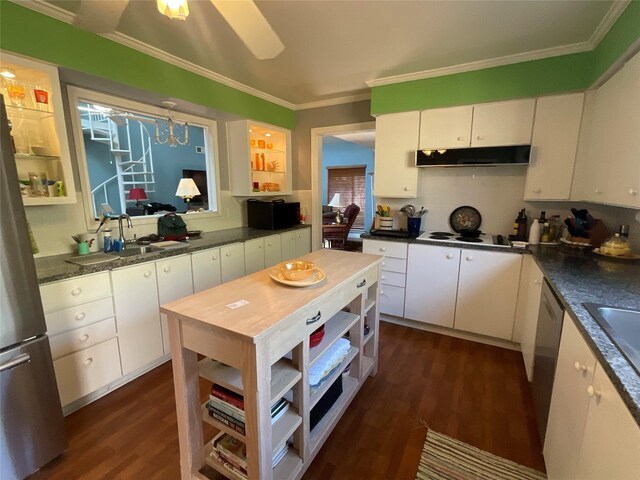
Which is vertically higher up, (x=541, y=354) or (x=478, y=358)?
(x=541, y=354)

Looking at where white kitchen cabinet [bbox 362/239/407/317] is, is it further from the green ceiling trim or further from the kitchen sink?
the green ceiling trim

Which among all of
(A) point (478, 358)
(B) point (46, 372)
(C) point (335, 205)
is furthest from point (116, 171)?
(C) point (335, 205)

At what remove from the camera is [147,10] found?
178 cm

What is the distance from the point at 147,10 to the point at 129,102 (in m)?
0.97

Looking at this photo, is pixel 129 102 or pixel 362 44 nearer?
pixel 362 44

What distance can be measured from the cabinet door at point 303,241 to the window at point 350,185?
13.5 ft

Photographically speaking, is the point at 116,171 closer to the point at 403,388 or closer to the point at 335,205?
the point at 403,388

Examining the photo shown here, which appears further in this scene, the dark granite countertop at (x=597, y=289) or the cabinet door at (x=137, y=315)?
the cabinet door at (x=137, y=315)

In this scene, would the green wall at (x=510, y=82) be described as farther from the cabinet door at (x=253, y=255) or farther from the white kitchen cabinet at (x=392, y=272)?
the cabinet door at (x=253, y=255)

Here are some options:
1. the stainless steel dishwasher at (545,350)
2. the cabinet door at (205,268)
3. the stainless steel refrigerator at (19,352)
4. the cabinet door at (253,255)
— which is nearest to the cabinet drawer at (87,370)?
the stainless steel refrigerator at (19,352)

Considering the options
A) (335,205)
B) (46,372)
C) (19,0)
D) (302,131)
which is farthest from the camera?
(335,205)

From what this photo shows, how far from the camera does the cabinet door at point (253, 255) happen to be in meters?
3.02

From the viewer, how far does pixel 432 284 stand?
275 cm

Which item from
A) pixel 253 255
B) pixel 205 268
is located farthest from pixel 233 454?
pixel 253 255
